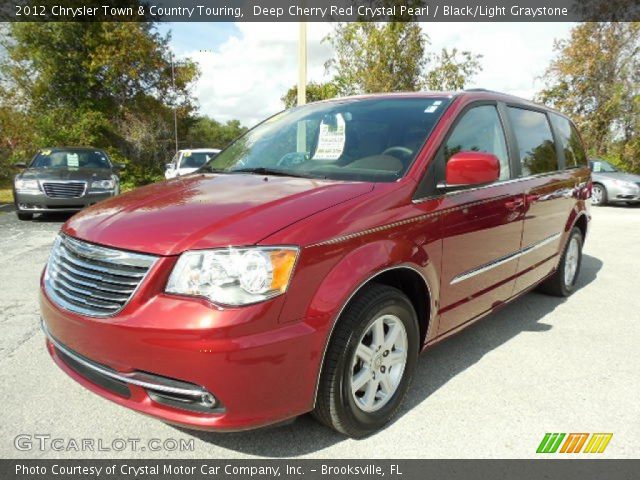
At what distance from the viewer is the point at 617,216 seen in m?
11.7

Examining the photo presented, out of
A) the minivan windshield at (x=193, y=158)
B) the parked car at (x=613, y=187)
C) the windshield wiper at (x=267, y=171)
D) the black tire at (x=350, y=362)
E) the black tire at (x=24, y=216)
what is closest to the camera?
the black tire at (x=350, y=362)

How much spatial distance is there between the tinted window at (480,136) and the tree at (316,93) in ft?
9.63

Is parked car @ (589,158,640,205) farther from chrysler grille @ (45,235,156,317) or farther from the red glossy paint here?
chrysler grille @ (45,235,156,317)

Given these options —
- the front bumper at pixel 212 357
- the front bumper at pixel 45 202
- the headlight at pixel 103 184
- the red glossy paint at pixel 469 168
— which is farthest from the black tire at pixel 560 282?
the headlight at pixel 103 184

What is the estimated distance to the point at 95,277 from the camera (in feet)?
7.13

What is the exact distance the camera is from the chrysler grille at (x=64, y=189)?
9156 mm

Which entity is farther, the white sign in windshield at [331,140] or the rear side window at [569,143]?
the rear side window at [569,143]

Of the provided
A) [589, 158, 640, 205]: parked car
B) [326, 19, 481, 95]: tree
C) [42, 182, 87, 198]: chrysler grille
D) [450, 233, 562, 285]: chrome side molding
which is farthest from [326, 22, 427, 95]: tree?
[450, 233, 562, 285]: chrome side molding

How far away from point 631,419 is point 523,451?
750mm

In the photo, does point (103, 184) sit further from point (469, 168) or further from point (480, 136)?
point (469, 168)

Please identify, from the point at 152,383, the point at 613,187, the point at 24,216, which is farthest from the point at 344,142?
the point at 613,187

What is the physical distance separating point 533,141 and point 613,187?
38.7 feet

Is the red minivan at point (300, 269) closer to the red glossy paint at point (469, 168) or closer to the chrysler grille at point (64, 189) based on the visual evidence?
the red glossy paint at point (469, 168)

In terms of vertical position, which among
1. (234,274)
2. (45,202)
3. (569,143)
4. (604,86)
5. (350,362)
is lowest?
(350,362)
